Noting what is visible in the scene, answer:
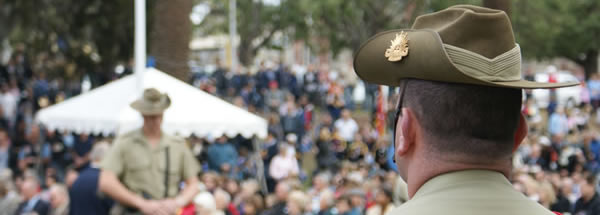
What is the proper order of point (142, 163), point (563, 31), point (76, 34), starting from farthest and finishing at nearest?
point (563, 31) → point (76, 34) → point (142, 163)

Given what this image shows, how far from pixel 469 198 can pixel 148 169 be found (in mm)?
4036

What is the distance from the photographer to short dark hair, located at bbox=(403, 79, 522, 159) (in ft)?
5.60

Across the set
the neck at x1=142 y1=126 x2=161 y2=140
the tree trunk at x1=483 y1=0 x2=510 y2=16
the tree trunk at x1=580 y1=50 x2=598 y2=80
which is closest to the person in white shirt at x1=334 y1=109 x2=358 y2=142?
the neck at x1=142 y1=126 x2=161 y2=140

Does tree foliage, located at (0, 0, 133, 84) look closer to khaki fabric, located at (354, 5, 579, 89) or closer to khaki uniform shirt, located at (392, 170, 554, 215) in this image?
khaki fabric, located at (354, 5, 579, 89)

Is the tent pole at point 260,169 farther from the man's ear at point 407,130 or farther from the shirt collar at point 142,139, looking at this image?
the man's ear at point 407,130

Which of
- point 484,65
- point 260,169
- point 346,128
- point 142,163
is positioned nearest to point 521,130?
point 484,65

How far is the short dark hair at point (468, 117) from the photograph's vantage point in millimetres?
1707

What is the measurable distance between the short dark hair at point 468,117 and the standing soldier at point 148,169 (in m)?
3.82

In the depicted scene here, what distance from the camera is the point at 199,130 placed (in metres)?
11.3

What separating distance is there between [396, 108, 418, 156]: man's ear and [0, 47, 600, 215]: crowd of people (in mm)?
3366

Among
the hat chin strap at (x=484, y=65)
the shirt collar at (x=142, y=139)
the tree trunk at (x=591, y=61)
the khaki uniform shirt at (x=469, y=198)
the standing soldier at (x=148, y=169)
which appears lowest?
the tree trunk at (x=591, y=61)

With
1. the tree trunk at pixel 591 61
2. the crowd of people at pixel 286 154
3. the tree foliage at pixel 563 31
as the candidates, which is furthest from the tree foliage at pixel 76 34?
the tree trunk at pixel 591 61

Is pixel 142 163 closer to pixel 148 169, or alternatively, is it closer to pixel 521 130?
pixel 148 169

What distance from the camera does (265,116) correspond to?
21.2m
